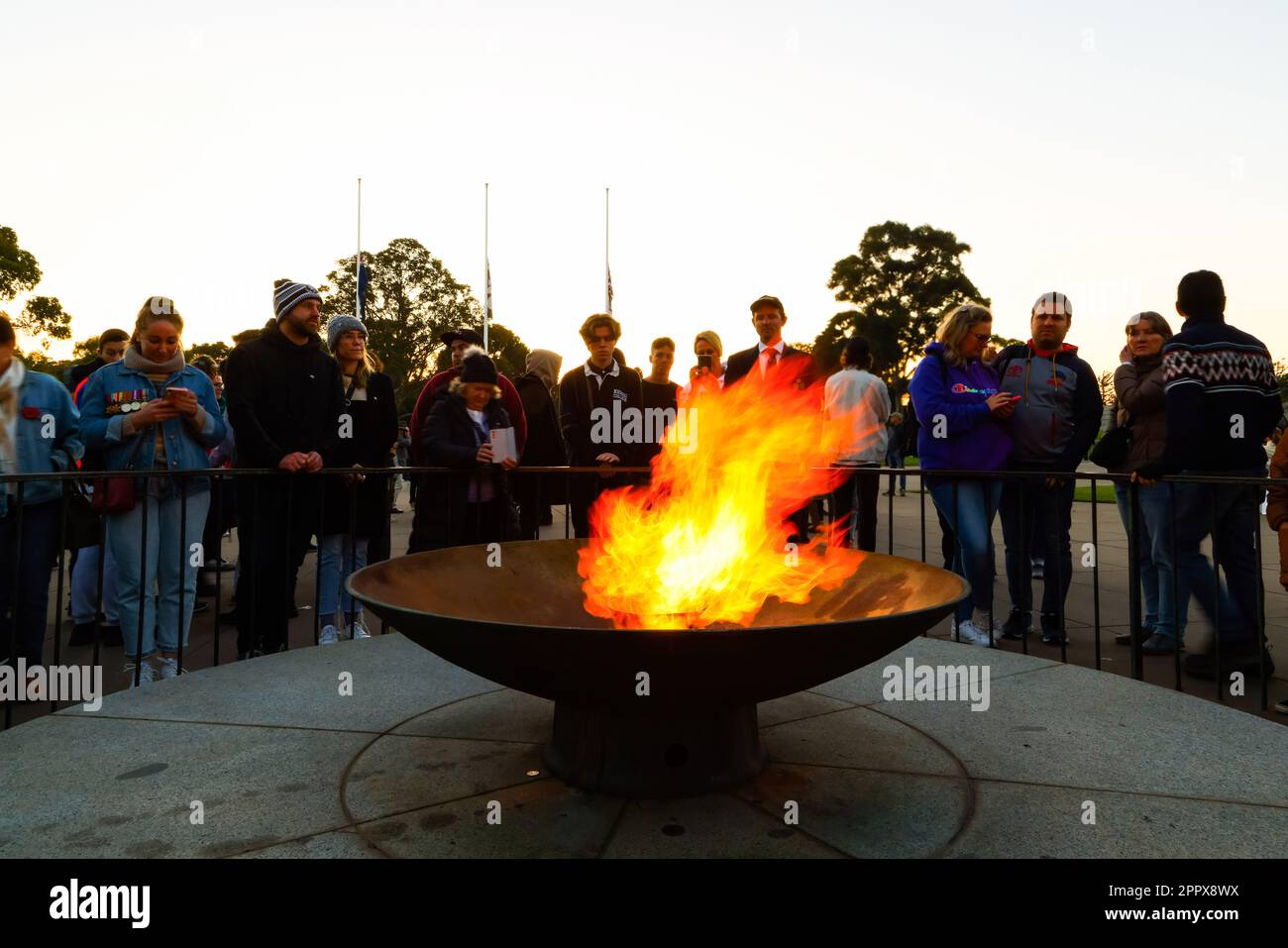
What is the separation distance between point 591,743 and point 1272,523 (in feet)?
13.1

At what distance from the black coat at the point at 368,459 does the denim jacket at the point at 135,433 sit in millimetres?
892

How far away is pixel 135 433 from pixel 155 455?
0.56 ft

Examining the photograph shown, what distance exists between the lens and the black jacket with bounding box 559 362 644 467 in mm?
6609

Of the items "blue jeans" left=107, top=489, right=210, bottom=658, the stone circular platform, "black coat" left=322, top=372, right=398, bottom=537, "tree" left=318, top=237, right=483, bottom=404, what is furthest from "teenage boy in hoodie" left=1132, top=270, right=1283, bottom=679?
"tree" left=318, top=237, right=483, bottom=404

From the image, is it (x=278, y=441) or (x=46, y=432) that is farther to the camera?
(x=278, y=441)

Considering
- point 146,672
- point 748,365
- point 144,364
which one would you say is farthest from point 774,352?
point 146,672

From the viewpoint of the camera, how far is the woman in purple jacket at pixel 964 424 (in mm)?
5352

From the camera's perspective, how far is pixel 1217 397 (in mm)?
4652

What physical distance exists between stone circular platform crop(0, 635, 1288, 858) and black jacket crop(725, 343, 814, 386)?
379 centimetres

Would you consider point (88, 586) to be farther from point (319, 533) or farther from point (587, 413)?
point (587, 413)

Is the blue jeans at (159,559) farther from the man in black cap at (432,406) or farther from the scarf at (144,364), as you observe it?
the man in black cap at (432,406)

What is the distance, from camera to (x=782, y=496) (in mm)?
4930

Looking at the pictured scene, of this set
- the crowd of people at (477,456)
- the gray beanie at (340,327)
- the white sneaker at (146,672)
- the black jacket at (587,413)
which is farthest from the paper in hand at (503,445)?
the white sneaker at (146,672)

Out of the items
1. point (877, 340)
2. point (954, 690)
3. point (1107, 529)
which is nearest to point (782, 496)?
point (954, 690)
